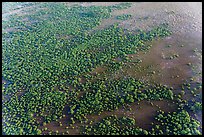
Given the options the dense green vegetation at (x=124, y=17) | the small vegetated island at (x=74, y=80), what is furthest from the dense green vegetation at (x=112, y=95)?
the dense green vegetation at (x=124, y=17)

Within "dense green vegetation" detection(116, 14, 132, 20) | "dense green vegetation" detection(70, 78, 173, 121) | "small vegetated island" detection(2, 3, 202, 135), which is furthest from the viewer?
"dense green vegetation" detection(116, 14, 132, 20)

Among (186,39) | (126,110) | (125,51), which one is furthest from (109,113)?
(186,39)

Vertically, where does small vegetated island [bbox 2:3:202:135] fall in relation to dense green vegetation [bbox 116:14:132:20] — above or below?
below

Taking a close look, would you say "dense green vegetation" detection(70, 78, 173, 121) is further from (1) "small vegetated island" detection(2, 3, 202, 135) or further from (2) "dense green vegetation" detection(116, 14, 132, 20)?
(2) "dense green vegetation" detection(116, 14, 132, 20)

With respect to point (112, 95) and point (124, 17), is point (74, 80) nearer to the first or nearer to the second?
point (112, 95)

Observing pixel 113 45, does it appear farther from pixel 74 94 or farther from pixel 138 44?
pixel 74 94

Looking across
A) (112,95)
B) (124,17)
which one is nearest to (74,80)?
(112,95)

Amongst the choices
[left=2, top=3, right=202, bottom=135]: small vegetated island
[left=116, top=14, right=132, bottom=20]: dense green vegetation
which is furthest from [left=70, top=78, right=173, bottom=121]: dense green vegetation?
[left=116, top=14, right=132, bottom=20]: dense green vegetation

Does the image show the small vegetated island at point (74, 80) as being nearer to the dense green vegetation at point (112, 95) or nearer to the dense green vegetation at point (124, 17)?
the dense green vegetation at point (112, 95)
